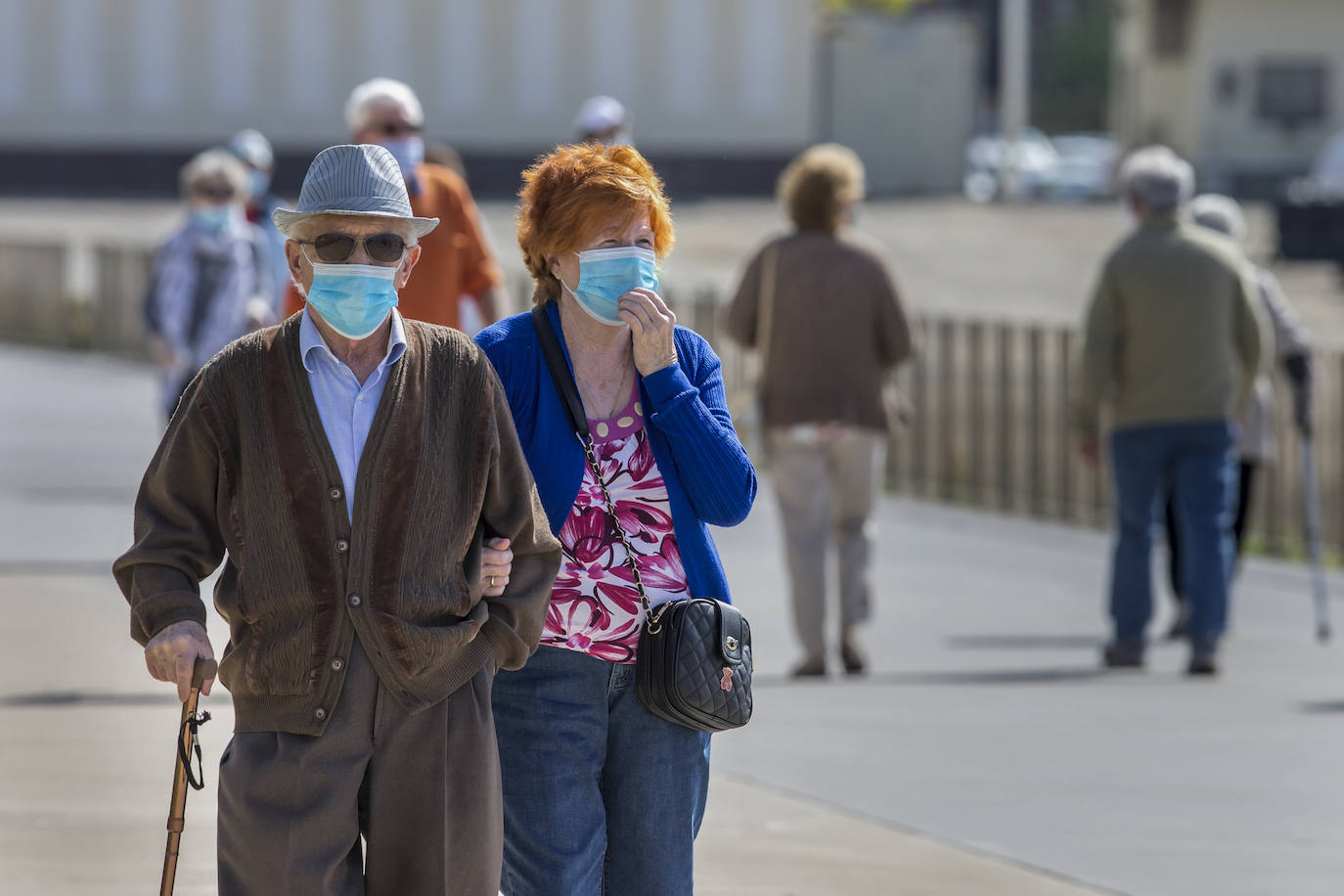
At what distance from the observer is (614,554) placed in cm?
402

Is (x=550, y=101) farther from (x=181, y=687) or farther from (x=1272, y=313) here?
(x=181, y=687)

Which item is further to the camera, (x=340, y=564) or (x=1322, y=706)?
(x=1322, y=706)

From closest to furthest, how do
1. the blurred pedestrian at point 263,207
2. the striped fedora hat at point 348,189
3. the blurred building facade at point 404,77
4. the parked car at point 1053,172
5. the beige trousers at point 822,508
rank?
the striped fedora hat at point 348,189 < the beige trousers at point 822,508 < the blurred pedestrian at point 263,207 < the blurred building facade at point 404,77 < the parked car at point 1053,172

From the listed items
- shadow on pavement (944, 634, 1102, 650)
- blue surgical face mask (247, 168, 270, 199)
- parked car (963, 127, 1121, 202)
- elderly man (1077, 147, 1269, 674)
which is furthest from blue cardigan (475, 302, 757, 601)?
parked car (963, 127, 1121, 202)

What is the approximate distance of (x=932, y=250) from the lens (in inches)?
1303

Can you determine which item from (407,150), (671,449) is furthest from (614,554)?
(407,150)

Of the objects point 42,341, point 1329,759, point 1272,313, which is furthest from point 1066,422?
point 42,341

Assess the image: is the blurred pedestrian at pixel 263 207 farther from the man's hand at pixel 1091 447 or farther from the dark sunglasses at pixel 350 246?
the dark sunglasses at pixel 350 246

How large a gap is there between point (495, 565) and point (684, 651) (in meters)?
0.39

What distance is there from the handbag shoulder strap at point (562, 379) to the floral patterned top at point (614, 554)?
0.04 meters

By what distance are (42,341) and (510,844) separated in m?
16.6

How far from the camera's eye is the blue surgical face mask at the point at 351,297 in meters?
3.59

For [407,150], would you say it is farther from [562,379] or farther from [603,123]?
[562,379]

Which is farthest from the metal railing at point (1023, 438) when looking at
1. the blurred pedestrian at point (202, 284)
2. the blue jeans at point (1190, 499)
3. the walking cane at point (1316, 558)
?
the blue jeans at point (1190, 499)
